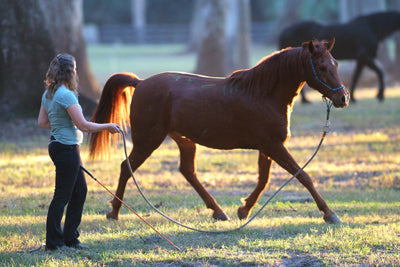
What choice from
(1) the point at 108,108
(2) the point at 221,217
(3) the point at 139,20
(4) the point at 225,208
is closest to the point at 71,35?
(1) the point at 108,108

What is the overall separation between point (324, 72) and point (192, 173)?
6.04 feet

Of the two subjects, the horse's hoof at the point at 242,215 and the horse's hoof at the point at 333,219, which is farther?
the horse's hoof at the point at 242,215

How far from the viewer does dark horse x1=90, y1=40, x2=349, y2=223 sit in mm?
6270

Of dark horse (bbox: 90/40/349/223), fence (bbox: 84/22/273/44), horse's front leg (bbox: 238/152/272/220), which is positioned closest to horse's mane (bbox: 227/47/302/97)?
dark horse (bbox: 90/40/349/223)

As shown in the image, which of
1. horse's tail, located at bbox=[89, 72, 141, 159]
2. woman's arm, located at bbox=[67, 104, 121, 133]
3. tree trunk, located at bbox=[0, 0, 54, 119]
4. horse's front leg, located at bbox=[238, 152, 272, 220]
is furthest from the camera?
tree trunk, located at bbox=[0, 0, 54, 119]

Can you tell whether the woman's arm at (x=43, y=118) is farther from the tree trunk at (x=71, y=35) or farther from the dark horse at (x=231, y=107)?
the tree trunk at (x=71, y=35)

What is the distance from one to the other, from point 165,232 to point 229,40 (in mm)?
26828

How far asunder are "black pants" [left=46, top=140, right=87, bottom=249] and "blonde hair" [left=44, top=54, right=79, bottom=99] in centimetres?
46

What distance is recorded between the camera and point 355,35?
1706cm

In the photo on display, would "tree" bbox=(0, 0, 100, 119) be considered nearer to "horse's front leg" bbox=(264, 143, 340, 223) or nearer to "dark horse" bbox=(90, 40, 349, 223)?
"dark horse" bbox=(90, 40, 349, 223)

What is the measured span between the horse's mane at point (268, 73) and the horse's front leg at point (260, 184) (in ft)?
2.32

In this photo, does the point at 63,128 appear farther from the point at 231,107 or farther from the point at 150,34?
the point at 150,34

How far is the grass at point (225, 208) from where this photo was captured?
534 centimetres

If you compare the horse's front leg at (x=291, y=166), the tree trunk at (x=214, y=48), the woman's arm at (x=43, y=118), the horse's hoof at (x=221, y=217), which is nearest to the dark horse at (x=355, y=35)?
the tree trunk at (x=214, y=48)
